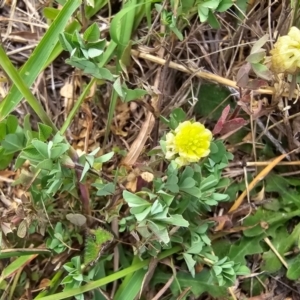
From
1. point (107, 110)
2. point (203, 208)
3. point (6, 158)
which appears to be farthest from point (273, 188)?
point (6, 158)

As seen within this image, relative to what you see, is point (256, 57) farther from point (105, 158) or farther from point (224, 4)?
point (105, 158)

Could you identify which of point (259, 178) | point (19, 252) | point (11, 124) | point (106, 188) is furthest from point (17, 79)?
point (259, 178)

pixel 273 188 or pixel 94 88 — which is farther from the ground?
pixel 94 88

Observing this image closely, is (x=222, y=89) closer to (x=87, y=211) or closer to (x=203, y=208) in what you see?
(x=203, y=208)

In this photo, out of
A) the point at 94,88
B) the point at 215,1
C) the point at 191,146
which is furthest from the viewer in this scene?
the point at 94,88

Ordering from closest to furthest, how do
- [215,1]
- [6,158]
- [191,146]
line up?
[191,146] < [215,1] < [6,158]

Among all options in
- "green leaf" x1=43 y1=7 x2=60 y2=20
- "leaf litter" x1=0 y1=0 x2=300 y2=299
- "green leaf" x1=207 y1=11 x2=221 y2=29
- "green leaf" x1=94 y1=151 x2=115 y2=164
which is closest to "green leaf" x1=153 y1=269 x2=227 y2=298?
"leaf litter" x1=0 y1=0 x2=300 y2=299
